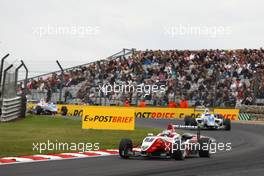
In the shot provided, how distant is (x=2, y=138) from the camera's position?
752 inches

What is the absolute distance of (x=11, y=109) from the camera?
2845cm

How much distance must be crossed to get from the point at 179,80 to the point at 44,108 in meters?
8.19

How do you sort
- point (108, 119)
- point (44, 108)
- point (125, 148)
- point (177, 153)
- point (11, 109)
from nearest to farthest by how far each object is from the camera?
point (177, 153), point (125, 148), point (108, 119), point (11, 109), point (44, 108)

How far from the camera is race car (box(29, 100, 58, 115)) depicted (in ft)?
123

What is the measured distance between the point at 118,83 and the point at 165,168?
2584 centimetres

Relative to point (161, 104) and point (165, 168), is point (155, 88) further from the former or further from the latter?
point (165, 168)

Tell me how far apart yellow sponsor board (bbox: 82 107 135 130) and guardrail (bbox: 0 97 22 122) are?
429 centimetres

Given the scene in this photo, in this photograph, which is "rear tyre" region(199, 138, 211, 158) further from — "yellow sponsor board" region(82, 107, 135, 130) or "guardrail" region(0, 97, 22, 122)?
"guardrail" region(0, 97, 22, 122)

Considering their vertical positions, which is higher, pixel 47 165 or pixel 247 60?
pixel 247 60

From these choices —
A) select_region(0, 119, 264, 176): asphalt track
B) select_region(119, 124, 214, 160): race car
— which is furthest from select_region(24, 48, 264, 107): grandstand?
select_region(119, 124, 214, 160): race car

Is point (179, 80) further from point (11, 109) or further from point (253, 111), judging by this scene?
point (11, 109)

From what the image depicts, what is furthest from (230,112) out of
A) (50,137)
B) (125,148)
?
(125,148)

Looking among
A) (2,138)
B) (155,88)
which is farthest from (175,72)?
(2,138)

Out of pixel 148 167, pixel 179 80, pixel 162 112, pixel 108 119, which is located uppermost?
pixel 179 80
